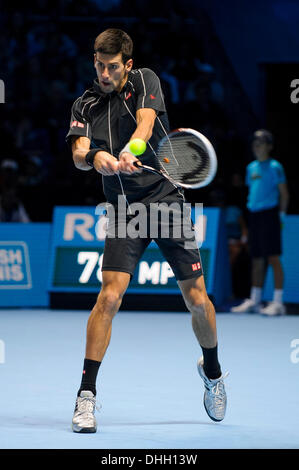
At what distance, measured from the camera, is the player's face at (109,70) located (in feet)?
15.5

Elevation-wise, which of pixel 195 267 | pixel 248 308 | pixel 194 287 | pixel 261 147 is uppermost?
pixel 261 147

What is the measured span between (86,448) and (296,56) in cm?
1067

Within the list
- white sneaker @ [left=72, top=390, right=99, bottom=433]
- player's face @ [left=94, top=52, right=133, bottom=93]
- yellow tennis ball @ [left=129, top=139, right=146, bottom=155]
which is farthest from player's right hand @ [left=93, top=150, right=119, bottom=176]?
white sneaker @ [left=72, top=390, right=99, bottom=433]

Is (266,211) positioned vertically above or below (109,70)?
below

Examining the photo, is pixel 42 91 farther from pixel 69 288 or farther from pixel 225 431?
pixel 225 431

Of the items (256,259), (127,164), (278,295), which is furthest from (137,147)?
(278,295)

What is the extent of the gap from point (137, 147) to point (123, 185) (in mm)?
418

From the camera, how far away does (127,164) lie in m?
4.48

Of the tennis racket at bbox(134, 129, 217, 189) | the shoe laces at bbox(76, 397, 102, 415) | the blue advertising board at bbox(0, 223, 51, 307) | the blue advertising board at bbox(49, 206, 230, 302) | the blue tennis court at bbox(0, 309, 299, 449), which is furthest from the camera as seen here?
the blue advertising board at bbox(0, 223, 51, 307)

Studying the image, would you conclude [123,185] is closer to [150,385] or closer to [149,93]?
[149,93]

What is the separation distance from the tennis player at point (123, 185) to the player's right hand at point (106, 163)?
0.08 m

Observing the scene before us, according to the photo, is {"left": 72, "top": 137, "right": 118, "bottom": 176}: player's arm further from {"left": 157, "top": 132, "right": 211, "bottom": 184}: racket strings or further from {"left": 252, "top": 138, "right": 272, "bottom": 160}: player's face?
{"left": 252, "top": 138, "right": 272, "bottom": 160}: player's face

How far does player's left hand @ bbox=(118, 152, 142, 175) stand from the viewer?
177 inches
